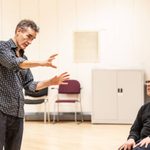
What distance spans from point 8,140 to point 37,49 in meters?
5.30

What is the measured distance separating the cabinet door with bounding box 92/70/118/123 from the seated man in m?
4.11

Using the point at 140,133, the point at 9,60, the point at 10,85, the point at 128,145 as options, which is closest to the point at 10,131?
the point at 10,85

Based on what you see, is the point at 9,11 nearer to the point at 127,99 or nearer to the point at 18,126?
the point at 127,99

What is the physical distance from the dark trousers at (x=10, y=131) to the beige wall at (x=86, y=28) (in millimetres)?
5155

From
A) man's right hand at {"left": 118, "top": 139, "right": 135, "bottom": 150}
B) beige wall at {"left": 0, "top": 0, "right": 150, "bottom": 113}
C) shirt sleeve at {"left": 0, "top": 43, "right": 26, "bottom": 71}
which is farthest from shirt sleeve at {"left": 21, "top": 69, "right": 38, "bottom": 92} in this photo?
beige wall at {"left": 0, "top": 0, "right": 150, "bottom": 113}

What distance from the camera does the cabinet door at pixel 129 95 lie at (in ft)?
22.9

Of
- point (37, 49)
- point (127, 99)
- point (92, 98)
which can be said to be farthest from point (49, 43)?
point (127, 99)

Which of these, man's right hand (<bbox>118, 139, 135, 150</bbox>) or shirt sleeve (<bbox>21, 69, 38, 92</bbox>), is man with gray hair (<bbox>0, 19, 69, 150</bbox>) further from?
man's right hand (<bbox>118, 139, 135, 150</bbox>)

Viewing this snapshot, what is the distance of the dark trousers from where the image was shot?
6.94ft

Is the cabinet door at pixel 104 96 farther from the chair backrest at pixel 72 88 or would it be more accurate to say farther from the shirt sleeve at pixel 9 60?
the shirt sleeve at pixel 9 60

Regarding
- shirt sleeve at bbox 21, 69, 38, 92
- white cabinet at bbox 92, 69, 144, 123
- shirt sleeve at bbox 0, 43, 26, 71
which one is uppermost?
shirt sleeve at bbox 0, 43, 26, 71

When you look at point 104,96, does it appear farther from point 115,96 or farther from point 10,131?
point 10,131

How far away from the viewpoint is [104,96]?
23.1ft

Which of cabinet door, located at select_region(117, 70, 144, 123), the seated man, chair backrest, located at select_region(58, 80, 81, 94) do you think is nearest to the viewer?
the seated man
